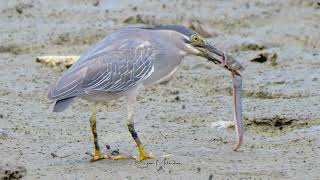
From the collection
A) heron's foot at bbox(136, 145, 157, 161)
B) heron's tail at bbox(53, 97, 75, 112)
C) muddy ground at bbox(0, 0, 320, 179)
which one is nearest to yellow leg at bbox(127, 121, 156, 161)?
heron's foot at bbox(136, 145, 157, 161)

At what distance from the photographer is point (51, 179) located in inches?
265

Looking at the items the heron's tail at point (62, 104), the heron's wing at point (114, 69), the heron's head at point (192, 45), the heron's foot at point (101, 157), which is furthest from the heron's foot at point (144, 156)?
the heron's head at point (192, 45)

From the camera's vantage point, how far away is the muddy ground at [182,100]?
7.14m

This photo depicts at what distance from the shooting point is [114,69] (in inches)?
293

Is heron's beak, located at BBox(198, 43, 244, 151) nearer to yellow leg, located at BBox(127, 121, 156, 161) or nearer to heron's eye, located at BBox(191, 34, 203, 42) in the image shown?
heron's eye, located at BBox(191, 34, 203, 42)

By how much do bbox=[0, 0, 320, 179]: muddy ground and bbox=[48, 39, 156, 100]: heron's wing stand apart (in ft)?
1.76

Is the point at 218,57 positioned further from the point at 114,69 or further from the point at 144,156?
the point at 144,156

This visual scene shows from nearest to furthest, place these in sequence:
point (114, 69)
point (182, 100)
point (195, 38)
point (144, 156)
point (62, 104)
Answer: point (62, 104) < point (144, 156) < point (114, 69) < point (195, 38) < point (182, 100)

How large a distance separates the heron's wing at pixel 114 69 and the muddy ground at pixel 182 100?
1.76ft

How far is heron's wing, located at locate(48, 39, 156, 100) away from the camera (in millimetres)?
7285

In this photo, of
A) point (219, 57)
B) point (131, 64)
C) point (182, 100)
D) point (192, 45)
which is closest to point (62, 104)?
point (131, 64)

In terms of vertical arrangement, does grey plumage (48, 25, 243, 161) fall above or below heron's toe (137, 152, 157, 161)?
above

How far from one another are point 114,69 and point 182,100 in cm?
183

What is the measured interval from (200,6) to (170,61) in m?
5.79
